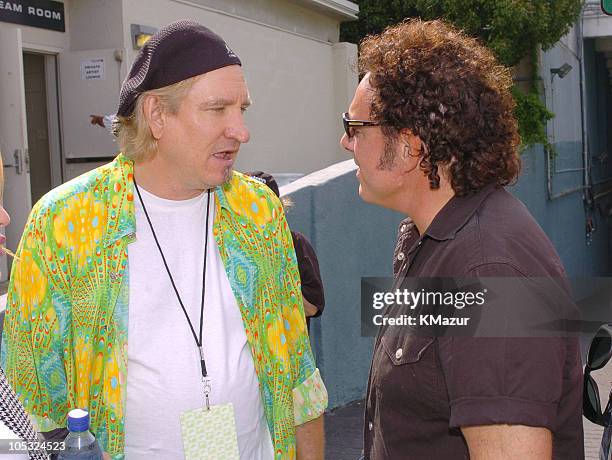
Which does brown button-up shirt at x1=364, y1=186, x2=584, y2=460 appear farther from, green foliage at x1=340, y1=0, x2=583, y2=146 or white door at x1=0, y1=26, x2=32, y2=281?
green foliage at x1=340, y1=0, x2=583, y2=146

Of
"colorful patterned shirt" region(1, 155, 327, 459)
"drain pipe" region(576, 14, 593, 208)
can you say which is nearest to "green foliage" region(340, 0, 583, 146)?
"drain pipe" region(576, 14, 593, 208)

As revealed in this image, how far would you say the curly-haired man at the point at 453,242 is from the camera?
5.60ft

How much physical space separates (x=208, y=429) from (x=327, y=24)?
468 inches

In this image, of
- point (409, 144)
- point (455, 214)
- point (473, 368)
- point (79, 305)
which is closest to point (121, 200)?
point (79, 305)

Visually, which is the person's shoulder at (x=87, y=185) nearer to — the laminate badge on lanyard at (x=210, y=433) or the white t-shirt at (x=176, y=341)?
the white t-shirt at (x=176, y=341)

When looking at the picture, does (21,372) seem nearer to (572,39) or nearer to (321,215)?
(321,215)

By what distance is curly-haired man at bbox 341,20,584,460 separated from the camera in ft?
5.60

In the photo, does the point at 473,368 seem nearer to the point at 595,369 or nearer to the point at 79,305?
the point at 595,369

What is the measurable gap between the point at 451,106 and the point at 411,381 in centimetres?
74

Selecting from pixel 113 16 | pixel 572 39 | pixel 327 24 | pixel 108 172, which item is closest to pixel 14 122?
pixel 113 16

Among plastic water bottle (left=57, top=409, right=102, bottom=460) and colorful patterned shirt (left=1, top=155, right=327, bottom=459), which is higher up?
colorful patterned shirt (left=1, top=155, right=327, bottom=459)

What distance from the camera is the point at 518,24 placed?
41.0ft

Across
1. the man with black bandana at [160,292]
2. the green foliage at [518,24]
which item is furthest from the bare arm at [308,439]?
the green foliage at [518,24]

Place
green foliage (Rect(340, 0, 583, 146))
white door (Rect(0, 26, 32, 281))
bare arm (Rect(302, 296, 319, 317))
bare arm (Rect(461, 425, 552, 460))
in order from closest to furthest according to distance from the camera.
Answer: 1. bare arm (Rect(461, 425, 552, 460))
2. bare arm (Rect(302, 296, 319, 317))
3. white door (Rect(0, 26, 32, 281))
4. green foliage (Rect(340, 0, 583, 146))
